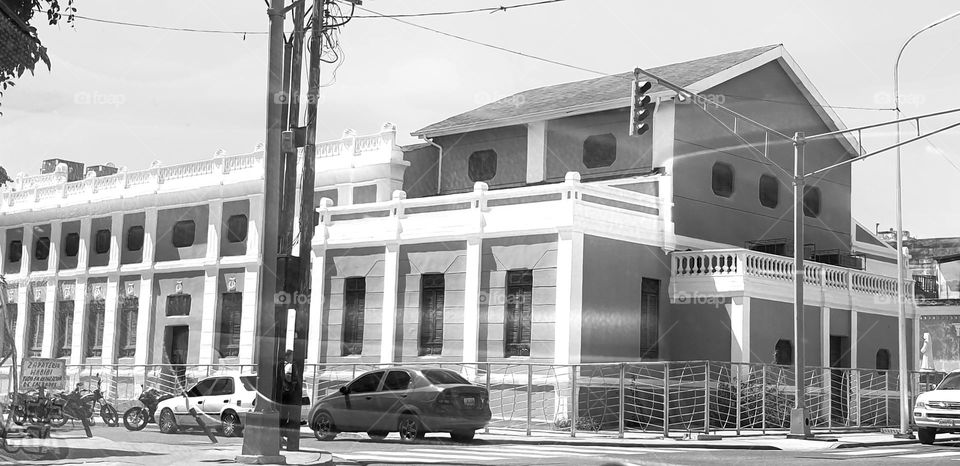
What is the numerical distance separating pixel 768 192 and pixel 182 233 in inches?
842

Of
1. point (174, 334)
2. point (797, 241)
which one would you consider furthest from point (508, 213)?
point (174, 334)

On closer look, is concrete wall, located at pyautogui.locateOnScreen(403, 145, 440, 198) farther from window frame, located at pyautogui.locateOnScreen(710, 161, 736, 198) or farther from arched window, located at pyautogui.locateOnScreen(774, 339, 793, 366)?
arched window, located at pyautogui.locateOnScreen(774, 339, 793, 366)

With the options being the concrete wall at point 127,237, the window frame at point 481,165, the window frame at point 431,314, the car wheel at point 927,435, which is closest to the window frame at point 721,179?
the window frame at point 481,165

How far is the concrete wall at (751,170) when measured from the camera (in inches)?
1339

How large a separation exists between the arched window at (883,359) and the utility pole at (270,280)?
83.5ft

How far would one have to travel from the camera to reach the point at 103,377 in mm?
44188

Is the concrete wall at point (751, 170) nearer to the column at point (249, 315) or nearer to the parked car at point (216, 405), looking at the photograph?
the parked car at point (216, 405)

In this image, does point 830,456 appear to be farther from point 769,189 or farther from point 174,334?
point 174,334

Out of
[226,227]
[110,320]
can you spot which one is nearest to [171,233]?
[226,227]

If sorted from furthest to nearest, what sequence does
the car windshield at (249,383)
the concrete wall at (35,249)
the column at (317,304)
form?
the concrete wall at (35,249), the column at (317,304), the car windshield at (249,383)

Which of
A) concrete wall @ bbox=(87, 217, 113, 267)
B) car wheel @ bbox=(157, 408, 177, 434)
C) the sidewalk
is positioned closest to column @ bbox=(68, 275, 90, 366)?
concrete wall @ bbox=(87, 217, 113, 267)

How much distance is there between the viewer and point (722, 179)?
35812 mm

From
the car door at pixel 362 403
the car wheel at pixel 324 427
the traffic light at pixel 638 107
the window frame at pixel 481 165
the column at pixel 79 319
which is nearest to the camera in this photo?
the traffic light at pixel 638 107

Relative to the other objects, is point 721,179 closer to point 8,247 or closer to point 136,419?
point 136,419
